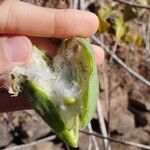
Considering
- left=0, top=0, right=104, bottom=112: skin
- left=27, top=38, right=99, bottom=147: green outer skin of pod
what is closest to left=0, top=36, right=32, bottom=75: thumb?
left=0, top=0, right=104, bottom=112: skin

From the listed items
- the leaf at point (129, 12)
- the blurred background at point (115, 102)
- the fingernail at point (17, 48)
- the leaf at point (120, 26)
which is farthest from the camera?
the blurred background at point (115, 102)

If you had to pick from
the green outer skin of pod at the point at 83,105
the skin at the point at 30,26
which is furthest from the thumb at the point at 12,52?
the green outer skin of pod at the point at 83,105

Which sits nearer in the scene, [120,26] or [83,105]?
[83,105]

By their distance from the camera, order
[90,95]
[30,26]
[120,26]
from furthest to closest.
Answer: [120,26]
[30,26]
[90,95]

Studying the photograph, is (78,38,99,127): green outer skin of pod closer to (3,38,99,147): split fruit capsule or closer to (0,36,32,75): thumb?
(3,38,99,147): split fruit capsule

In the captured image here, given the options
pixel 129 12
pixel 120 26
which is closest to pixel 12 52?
pixel 129 12

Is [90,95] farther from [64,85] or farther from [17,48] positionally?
[17,48]

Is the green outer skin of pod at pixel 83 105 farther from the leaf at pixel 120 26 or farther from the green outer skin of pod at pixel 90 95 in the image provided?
the leaf at pixel 120 26
